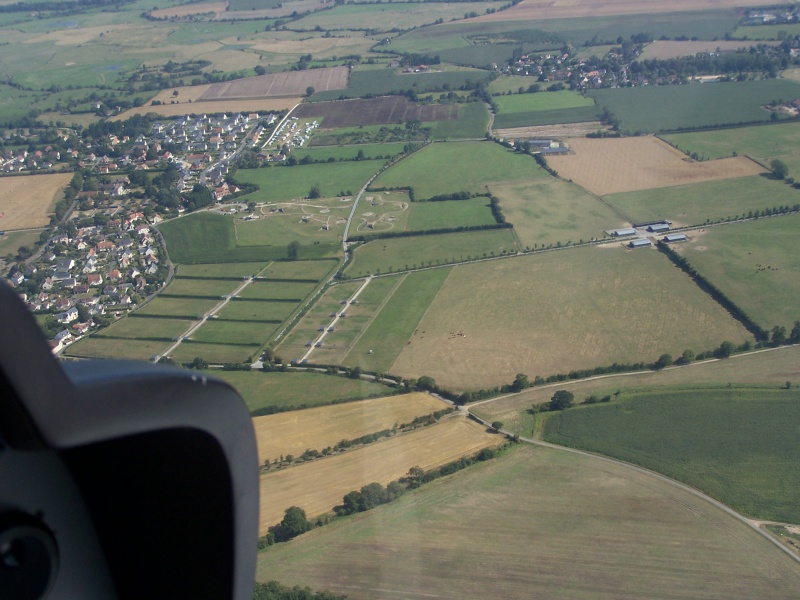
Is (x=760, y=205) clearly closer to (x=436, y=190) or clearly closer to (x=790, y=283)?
(x=790, y=283)

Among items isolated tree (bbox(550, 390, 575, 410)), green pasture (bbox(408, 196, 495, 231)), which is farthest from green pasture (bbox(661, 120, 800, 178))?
isolated tree (bbox(550, 390, 575, 410))

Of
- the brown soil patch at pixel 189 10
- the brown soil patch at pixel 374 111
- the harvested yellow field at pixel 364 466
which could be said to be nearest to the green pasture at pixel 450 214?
the brown soil patch at pixel 374 111

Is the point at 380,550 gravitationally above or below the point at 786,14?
below

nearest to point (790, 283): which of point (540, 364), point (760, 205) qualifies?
point (760, 205)

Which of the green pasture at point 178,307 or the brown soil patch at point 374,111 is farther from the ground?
the brown soil patch at point 374,111

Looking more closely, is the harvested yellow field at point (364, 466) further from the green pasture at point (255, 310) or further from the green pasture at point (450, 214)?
the green pasture at point (450, 214)

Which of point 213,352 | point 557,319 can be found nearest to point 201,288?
point 213,352
